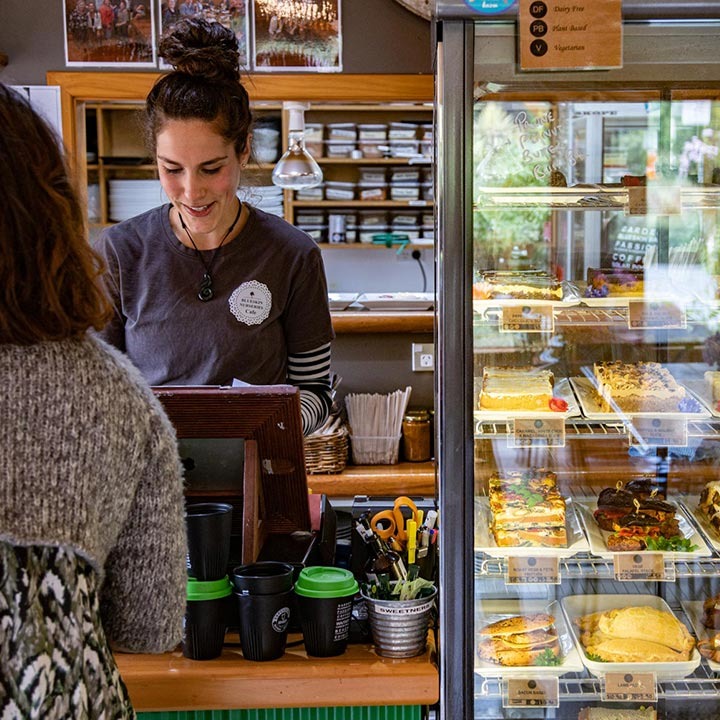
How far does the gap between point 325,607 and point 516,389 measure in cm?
70

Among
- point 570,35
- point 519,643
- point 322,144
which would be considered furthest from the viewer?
point 322,144

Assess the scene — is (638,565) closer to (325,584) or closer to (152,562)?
(325,584)

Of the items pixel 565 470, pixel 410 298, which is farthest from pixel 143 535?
pixel 410 298

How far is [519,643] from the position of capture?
7.27 ft

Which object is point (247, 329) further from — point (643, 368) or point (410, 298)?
point (410, 298)

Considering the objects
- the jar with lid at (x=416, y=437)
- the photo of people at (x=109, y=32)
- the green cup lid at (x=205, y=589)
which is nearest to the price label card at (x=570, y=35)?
the green cup lid at (x=205, y=589)

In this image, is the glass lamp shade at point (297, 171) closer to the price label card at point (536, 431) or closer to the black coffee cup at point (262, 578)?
the price label card at point (536, 431)

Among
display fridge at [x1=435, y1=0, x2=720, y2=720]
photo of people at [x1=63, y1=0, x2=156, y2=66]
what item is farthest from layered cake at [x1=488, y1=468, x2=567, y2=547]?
photo of people at [x1=63, y1=0, x2=156, y2=66]

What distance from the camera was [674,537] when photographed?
2.25 meters

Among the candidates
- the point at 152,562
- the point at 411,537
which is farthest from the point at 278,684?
the point at 152,562

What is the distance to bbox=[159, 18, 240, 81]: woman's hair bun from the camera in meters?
2.18

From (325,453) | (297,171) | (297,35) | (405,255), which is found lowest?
(325,453)

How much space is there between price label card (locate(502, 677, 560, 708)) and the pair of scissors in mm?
391

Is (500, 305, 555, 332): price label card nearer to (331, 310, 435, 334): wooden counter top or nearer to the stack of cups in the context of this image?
the stack of cups
